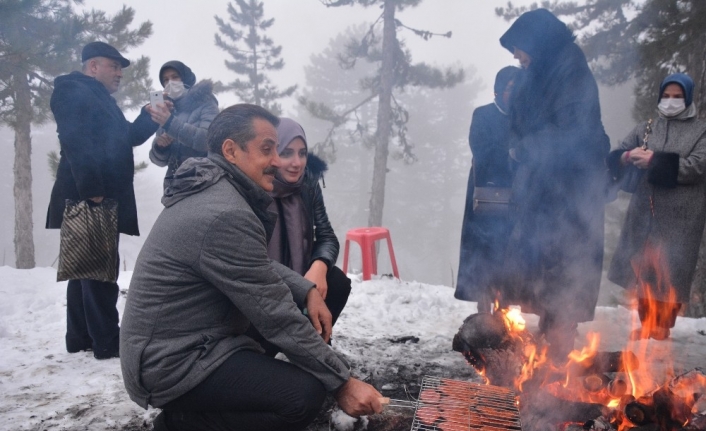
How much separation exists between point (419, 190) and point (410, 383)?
34.3 m

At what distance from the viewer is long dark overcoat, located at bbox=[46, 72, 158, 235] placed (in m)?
3.77

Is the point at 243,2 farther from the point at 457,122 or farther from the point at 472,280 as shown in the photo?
the point at 472,280

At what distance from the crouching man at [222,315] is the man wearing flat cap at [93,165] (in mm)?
1987

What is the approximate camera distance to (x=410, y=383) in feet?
11.5

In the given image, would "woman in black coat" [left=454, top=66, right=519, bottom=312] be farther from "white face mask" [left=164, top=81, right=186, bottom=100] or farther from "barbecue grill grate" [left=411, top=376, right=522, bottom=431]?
"white face mask" [left=164, top=81, right=186, bottom=100]

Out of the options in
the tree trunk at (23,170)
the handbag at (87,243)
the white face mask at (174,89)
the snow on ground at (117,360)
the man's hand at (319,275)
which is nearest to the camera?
the snow on ground at (117,360)

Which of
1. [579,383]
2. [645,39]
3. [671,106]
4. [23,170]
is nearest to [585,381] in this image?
[579,383]

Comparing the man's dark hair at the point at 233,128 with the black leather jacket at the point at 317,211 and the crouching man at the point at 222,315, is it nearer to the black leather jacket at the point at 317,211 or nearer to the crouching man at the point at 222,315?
the crouching man at the point at 222,315

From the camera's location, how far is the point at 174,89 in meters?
4.49

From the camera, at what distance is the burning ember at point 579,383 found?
2.32m

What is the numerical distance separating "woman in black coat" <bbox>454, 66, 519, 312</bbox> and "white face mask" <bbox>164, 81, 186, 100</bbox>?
300cm

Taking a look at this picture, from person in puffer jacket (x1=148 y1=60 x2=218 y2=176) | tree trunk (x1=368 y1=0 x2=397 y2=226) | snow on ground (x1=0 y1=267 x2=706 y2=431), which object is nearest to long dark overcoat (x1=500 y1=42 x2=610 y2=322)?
snow on ground (x1=0 y1=267 x2=706 y2=431)

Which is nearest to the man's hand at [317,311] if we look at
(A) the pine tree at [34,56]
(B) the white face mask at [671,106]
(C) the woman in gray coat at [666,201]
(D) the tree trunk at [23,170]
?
(C) the woman in gray coat at [666,201]

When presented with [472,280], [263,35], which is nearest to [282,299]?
[472,280]
